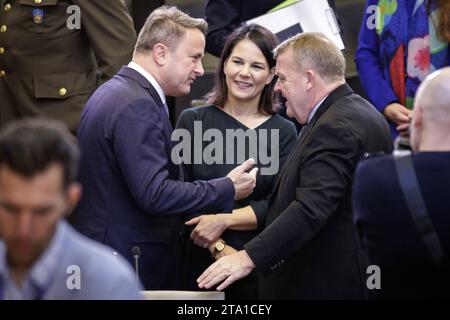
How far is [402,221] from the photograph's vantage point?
306 centimetres

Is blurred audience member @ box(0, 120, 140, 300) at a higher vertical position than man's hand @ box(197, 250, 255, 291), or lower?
higher

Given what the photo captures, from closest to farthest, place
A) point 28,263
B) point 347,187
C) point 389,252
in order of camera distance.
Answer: point 28,263 → point 389,252 → point 347,187

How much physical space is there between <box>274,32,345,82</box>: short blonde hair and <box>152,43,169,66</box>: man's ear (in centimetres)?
51

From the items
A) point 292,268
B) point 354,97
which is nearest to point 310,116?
point 354,97

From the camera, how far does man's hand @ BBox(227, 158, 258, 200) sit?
4.20 m

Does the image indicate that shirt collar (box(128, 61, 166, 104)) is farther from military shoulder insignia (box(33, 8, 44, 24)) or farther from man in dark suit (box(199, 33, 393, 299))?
military shoulder insignia (box(33, 8, 44, 24))

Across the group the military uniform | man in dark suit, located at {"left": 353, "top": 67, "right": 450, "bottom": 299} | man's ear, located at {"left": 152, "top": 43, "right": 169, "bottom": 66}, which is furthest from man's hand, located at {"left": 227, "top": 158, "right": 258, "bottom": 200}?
man in dark suit, located at {"left": 353, "top": 67, "right": 450, "bottom": 299}

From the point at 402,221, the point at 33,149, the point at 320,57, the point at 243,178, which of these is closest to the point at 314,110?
the point at 320,57

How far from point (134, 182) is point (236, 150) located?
84 centimetres

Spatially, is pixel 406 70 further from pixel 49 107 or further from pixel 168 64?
pixel 49 107

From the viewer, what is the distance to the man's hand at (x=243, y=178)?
4199mm

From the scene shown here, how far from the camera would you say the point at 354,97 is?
398 cm

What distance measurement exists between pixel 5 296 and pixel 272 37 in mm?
2524

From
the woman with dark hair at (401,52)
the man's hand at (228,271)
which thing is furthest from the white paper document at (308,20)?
the man's hand at (228,271)
